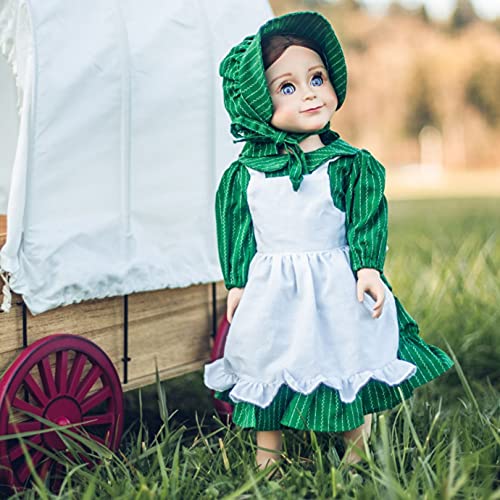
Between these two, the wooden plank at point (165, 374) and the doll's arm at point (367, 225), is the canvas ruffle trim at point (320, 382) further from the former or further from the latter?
the wooden plank at point (165, 374)

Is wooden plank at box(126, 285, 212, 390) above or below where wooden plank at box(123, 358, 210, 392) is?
above

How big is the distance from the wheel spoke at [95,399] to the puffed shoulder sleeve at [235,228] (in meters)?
0.50

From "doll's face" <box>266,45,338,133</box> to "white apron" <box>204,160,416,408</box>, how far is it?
146mm

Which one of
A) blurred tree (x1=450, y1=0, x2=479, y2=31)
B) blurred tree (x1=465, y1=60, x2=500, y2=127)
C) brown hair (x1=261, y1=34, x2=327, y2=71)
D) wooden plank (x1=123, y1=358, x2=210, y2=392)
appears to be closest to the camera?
brown hair (x1=261, y1=34, x2=327, y2=71)

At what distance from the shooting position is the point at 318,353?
2.28 meters

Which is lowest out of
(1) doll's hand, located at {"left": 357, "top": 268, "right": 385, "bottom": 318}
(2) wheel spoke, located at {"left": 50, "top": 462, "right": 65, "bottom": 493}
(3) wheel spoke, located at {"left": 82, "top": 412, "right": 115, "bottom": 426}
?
Answer: (2) wheel spoke, located at {"left": 50, "top": 462, "right": 65, "bottom": 493}

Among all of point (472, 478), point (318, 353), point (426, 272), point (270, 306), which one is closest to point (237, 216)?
point (270, 306)

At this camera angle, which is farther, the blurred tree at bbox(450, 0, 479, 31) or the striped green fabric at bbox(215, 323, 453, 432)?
the blurred tree at bbox(450, 0, 479, 31)

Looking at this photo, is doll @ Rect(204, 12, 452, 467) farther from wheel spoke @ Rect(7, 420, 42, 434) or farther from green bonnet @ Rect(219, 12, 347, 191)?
wheel spoke @ Rect(7, 420, 42, 434)

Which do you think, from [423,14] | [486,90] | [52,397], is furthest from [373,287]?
[423,14]

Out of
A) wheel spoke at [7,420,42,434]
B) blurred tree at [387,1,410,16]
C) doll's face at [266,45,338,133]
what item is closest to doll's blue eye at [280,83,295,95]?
doll's face at [266,45,338,133]

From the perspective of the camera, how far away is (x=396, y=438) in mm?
2348

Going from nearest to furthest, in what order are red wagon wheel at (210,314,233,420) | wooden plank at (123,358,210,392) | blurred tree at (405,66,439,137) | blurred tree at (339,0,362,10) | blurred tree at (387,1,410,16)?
wooden plank at (123,358,210,392) < red wagon wheel at (210,314,233,420) < blurred tree at (405,66,439,137) < blurred tree at (387,1,410,16) < blurred tree at (339,0,362,10)

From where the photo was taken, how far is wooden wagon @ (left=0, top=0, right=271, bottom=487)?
7.68 feet
